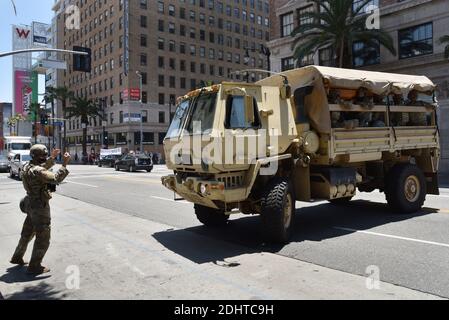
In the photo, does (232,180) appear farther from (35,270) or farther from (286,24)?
(286,24)

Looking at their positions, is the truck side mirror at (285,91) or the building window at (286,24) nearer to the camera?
the truck side mirror at (285,91)

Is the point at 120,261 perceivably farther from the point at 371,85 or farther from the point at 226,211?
the point at 371,85

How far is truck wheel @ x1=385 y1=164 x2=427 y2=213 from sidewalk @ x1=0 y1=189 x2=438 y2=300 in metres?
4.42

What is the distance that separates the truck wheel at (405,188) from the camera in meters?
9.71

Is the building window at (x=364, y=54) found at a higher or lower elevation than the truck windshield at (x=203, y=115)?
higher

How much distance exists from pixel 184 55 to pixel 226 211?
7013 centimetres

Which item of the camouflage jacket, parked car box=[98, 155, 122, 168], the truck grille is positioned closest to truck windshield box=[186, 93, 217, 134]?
the truck grille

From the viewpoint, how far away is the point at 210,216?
9023mm

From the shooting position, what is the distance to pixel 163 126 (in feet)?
228

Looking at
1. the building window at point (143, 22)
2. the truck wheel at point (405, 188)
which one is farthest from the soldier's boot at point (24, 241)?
the building window at point (143, 22)

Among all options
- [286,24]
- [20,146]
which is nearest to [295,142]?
[286,24]

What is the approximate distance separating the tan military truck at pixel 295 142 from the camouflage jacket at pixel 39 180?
7.50 feet

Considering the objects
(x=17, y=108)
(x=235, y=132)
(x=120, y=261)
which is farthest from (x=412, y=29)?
(x=17, y=108)

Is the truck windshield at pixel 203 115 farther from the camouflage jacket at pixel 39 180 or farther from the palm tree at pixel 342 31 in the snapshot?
the palm tree at pixel 342 31
